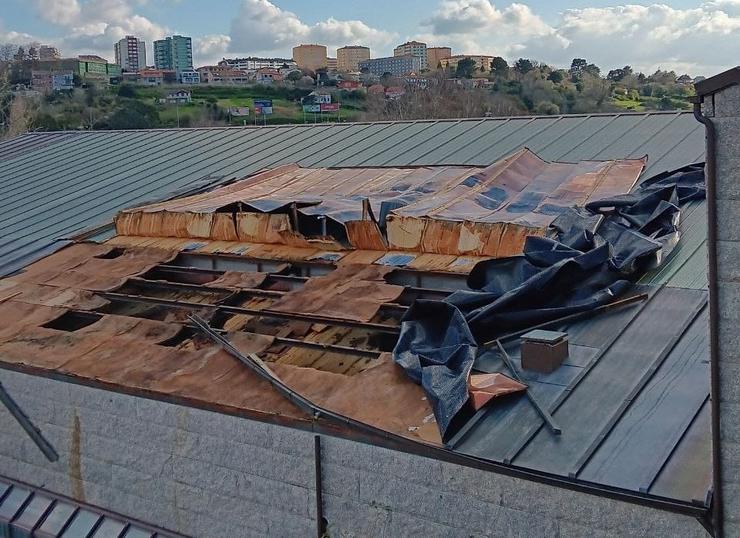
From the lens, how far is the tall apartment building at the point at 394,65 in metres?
177

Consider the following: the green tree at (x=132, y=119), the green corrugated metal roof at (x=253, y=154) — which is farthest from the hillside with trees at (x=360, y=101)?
the green corrugated metal roof at (x=253, y=154)

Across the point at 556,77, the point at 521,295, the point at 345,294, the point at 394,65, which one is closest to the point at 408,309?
the point at 521,295

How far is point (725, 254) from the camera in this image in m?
4.90

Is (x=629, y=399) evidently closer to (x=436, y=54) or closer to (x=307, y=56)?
(x=436, y=54)

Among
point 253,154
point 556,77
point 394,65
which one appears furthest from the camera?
point 394,65

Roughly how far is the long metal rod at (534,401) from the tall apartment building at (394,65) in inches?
6706

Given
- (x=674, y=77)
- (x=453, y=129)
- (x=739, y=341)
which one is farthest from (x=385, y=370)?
(x=674, y=77)

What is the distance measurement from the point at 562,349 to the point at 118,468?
509 centimetres

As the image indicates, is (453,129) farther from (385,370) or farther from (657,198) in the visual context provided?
(385,370)

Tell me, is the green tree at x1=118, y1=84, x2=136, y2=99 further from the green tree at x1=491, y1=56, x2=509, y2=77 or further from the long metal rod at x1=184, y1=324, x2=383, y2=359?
the long metal rod at x1=184, y1=324, x2=383, y2=359

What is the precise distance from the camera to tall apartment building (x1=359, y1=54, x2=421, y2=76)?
581 feet

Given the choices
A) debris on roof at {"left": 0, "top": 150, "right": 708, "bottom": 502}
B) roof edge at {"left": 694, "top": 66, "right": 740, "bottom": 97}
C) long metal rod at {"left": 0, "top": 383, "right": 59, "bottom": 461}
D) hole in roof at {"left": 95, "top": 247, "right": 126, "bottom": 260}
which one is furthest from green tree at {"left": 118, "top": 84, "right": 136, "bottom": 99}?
roof edge at {"left": 694, "top": 66, "right": 740, "bottom": 97}

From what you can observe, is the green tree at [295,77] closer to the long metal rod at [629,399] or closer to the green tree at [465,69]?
the green tree at [465,69]

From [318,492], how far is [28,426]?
426cm
